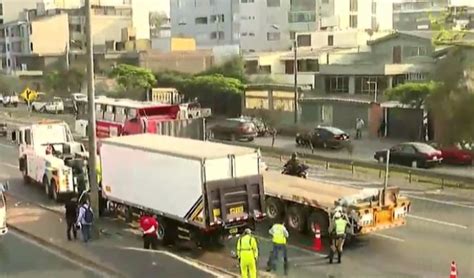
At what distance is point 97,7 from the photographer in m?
112

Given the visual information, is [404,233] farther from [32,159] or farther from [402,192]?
[32,159]

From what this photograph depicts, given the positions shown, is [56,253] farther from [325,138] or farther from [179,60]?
[179,60]

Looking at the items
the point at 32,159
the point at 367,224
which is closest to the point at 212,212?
the point at 367,224

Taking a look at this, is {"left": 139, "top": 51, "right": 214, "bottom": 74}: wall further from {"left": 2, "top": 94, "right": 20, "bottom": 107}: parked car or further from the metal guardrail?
the metal guardrail

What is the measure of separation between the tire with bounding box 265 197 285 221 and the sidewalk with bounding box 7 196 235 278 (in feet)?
12.6

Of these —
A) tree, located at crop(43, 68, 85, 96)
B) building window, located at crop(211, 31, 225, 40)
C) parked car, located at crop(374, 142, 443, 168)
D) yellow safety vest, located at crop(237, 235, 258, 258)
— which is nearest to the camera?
yellow safety vest, located at crop(237, 235, 258, 258)

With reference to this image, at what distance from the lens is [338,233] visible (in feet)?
54.6

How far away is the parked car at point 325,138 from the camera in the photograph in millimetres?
40469

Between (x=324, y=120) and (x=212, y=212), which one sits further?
(x=324, y=120)

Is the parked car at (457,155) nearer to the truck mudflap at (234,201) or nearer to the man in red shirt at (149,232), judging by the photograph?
the truck mudflap at (234,201)

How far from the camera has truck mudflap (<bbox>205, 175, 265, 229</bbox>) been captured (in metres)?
17.1

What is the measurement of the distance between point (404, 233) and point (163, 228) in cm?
660

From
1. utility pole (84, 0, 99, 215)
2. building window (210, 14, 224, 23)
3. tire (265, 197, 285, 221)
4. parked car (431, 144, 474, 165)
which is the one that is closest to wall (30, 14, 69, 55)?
building window (210, 14, 224, 23)

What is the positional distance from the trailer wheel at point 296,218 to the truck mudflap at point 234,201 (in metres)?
1.90
